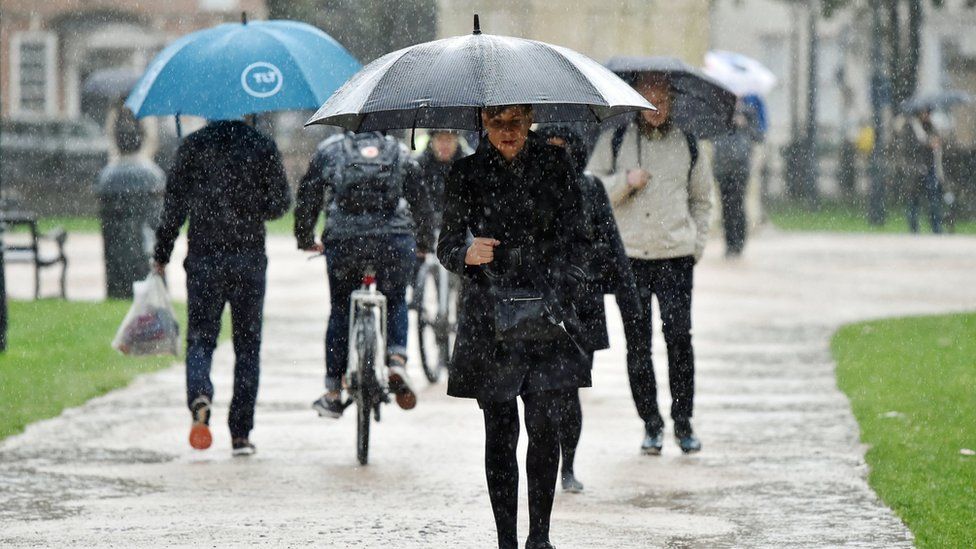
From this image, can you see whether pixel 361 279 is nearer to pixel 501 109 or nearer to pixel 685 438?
pixel 685 438

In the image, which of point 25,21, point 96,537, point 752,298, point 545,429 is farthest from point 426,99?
point 25,21

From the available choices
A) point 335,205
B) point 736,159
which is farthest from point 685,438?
point 736,159

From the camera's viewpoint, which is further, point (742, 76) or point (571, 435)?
point (742, 76)

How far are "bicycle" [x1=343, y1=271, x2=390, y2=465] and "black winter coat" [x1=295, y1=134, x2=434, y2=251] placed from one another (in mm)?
237

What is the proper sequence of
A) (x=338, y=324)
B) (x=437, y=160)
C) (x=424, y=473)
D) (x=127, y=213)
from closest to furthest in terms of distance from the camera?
(x=424, y=473) → (x=338, y=324) → (x=437, y=160) → (x=127, y=213)

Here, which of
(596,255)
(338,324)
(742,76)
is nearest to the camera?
(596,255)

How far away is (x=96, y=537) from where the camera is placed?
718cm

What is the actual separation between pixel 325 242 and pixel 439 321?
2762 millimetres

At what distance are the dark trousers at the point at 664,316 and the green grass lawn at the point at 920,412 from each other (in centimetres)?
103

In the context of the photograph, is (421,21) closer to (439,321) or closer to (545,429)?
(439,321)

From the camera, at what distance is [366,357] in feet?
29.9

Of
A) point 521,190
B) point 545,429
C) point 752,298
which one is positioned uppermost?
point 521,190

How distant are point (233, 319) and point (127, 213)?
8095mm

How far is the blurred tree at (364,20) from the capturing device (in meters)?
41.6
